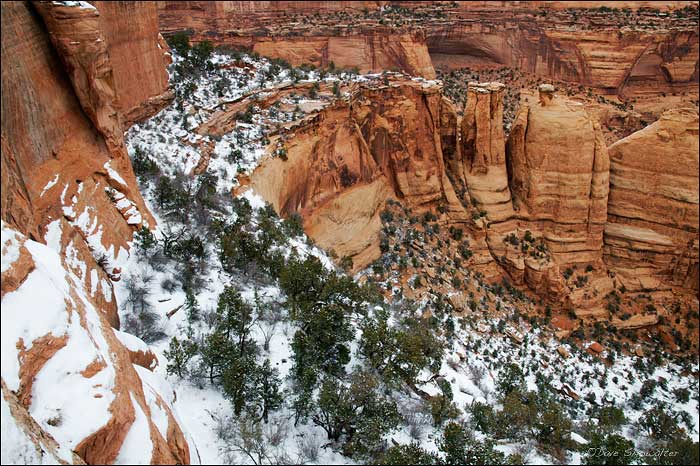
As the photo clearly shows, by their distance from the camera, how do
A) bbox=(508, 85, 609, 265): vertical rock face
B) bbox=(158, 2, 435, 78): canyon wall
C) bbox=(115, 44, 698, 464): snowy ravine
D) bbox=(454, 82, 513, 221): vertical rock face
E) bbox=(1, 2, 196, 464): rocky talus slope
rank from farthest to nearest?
1. bbox=(158, 2, 435, 78): canyon wall
2. bbox=(454, 82, 513, 221): vertical rock face
3. bbox=(508, 85, 609, 265): vertical rock face
4. bbox=(115, 44, 698, 464): snowy ravine
5. bbox=(1, 2, 196, 464): rocky talus slope

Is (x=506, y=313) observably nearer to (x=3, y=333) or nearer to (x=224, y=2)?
(x=3, y=333)

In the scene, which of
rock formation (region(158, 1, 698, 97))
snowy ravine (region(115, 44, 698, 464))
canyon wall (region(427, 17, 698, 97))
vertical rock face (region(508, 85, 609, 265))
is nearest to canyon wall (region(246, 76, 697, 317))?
vertical rock face (region(508, 85, 609, 265))

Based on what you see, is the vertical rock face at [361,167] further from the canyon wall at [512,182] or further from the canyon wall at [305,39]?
the canyon wall at [305,39]

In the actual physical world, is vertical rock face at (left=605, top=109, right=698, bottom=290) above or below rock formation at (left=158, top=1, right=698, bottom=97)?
below

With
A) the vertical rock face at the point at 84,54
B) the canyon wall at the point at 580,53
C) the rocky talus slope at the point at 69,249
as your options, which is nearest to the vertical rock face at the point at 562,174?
the rocky talus slope at the point at 69,249

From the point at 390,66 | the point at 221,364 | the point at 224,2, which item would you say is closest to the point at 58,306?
the point at 221,364

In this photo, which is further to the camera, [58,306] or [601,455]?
[601,455]

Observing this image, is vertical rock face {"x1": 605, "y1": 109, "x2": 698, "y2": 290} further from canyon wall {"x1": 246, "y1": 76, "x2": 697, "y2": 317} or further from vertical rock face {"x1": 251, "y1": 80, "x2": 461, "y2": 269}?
vertical rock face {"x1": 251, "y1": 80, "x2": 461, "y2": 269}

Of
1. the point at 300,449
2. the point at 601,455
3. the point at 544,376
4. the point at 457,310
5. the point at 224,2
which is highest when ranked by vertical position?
the point at 224,2
